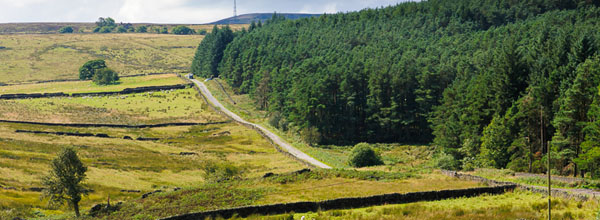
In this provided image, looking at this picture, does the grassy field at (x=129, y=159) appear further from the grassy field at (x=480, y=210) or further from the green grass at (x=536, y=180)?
the green grass at (x=536, y=180)

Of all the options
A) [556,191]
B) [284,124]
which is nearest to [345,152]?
[284,124]

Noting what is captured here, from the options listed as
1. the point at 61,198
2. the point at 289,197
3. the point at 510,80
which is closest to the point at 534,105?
the point at 510,80

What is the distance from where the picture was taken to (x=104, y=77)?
7382 inches

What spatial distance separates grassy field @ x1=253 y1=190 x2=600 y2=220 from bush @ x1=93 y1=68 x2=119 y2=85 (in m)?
167

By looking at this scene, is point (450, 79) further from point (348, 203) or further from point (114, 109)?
point (114, 109)

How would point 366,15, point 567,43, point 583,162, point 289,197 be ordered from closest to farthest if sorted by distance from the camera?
point 289,197 → point 583,162 → point 567,43 → point 366,15

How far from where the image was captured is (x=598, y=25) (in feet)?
312

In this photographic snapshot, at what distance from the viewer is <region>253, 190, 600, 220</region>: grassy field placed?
3259 centimetres

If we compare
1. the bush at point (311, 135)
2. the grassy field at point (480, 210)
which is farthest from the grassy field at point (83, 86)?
the grassy field at point (480, 210)

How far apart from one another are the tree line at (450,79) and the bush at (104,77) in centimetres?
4600

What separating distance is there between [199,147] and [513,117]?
57905 millimetres

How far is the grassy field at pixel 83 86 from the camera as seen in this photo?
168 m

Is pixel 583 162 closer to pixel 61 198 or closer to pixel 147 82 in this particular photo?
pixel 61 198

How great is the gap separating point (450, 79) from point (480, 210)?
222 feet
